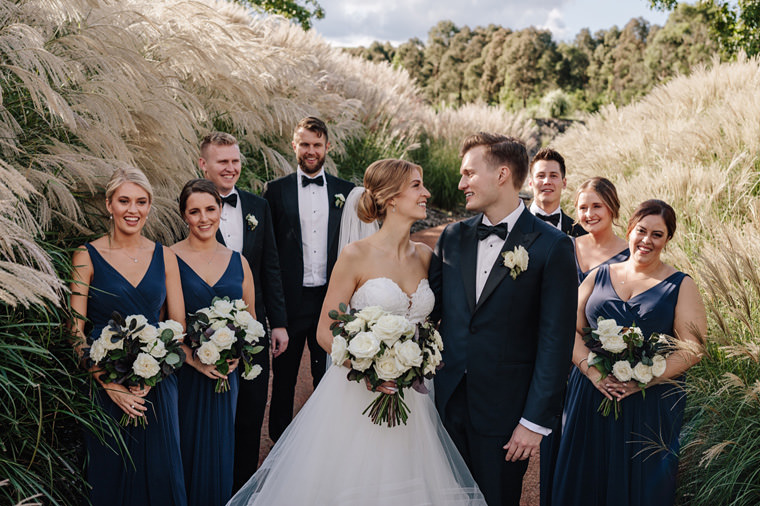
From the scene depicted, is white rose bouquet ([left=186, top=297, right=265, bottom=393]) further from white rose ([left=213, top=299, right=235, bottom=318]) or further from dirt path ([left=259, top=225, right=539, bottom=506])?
dirt path ([left=259, top=225, right=539, bottom=506])

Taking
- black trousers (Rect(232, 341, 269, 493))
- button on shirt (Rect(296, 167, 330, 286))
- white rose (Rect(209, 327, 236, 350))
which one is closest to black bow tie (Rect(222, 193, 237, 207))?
button on shirt (Rect(296, 167, 330, 286))

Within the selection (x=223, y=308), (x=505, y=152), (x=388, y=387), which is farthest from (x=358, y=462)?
(x=505, y=152)

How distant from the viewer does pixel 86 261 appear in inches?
119

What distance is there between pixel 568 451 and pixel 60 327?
9.11 ft

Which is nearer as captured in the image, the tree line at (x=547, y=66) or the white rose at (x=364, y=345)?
the white rose at (x=364, y=345)

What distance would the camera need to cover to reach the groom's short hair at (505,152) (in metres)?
2.62

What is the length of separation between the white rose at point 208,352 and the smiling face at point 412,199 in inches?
47.7

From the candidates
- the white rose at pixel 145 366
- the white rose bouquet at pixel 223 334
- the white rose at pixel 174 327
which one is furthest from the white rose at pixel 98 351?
the white rose bouquet at pixel 223 334

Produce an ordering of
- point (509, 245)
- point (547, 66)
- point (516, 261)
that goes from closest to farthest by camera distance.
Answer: point (516, 261), point (509, 245), point (547, 66)

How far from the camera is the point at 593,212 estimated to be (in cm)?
380

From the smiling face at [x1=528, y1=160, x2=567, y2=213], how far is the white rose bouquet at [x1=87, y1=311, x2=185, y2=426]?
115 inches

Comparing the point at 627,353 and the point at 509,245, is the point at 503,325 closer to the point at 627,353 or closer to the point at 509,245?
the point at 509,245

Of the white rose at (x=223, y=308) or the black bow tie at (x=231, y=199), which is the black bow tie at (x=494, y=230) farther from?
the black bow tie at (x=231, y=199)

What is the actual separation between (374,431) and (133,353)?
1.23 m
